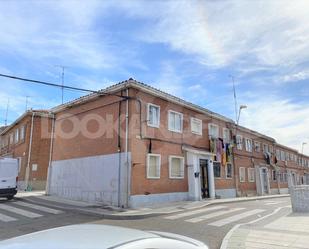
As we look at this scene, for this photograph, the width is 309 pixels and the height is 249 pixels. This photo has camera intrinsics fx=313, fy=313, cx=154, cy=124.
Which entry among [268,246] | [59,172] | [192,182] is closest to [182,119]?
[192,182]

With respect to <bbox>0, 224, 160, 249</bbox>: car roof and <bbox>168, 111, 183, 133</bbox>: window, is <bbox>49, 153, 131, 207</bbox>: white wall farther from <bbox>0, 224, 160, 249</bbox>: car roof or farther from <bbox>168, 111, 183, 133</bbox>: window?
<bbox>0, 224, 160, 249</bbox>: car roof

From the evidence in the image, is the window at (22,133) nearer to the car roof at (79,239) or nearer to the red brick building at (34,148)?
the red brick building at (34,148)

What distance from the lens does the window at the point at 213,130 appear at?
76.0ft

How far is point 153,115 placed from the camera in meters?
17.9

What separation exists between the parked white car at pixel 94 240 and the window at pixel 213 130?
67.1ft

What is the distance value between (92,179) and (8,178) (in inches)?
195

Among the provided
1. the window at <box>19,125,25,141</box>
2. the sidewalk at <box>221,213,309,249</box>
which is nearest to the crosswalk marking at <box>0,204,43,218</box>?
the sidewalk at <box>221,213,309,249</box>

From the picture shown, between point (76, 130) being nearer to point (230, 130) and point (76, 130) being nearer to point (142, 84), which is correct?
point (142, 84)

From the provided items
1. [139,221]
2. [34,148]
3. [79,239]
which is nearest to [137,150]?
[139,221]

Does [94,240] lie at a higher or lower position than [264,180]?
lower

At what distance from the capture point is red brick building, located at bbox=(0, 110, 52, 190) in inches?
1032

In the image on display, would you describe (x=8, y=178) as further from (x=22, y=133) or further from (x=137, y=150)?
(x=22, y=133)

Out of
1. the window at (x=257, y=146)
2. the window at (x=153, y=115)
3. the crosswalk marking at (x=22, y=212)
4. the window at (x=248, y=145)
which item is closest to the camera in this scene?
the crosswalk marking at (x=22, y=212)

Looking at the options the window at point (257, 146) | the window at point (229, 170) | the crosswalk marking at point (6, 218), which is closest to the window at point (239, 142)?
the window at point (229, 170)
